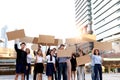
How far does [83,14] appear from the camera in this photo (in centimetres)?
13088

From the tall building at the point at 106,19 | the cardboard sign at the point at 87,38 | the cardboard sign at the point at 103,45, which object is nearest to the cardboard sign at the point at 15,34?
the cardboard sign at the point at 87,38

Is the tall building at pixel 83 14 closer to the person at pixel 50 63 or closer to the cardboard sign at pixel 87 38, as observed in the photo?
the person at pixel 50 63

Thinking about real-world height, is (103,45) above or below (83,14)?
below

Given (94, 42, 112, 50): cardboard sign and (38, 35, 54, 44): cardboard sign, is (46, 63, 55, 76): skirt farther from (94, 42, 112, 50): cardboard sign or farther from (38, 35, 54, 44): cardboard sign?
(94, 42, 112, 50): cardboard sign

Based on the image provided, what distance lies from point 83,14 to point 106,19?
33.9 m

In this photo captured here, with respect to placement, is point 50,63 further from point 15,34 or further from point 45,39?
point 15,34

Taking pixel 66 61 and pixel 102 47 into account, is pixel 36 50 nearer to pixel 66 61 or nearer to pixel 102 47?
pixel 66 61

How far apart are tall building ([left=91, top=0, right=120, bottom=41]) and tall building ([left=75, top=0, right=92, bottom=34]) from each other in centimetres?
572

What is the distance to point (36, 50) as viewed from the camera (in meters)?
11.9

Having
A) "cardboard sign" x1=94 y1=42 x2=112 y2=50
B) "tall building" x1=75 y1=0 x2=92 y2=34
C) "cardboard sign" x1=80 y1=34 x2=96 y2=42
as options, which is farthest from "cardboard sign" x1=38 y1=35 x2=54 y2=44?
"tall building" x1=75 y1=0 x2=92 y2=34

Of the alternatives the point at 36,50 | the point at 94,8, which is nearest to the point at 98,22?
the point at 94,8

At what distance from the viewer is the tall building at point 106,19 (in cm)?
8594

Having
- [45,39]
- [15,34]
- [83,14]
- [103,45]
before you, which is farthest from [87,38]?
[83,14]

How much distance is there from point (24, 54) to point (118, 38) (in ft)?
233
